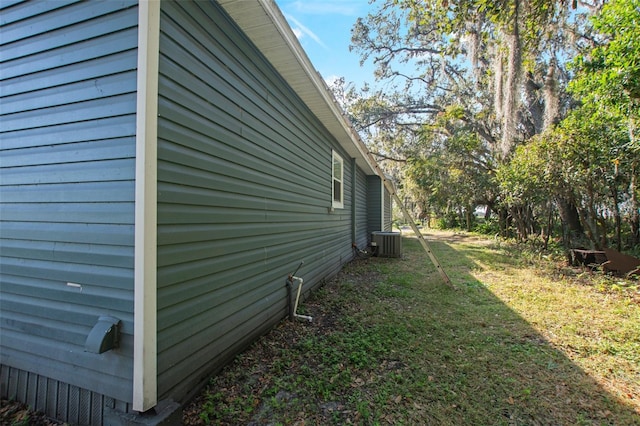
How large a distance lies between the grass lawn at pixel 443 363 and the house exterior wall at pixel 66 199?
90 centimetres

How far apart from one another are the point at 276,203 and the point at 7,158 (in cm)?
227

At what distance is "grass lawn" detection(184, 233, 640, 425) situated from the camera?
2004 millimetres

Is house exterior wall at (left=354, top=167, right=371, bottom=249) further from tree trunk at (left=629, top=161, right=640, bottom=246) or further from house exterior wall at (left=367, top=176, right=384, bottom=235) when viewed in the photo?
tree trunk at (left=629, top=161, right=640, bottom=246)

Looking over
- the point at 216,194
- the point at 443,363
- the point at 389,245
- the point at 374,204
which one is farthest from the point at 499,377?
the point at 374,204

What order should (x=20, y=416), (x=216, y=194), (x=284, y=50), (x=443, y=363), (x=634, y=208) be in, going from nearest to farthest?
(x=20, y=416) → (x=216, y=194) → (x=443, y=363) → (x=284, y=50) → (x=634, y=208)

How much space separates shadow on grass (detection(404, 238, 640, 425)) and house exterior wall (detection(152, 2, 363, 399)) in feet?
5.59

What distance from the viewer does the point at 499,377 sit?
2.45 m

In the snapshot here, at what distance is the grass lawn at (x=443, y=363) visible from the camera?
2004mm

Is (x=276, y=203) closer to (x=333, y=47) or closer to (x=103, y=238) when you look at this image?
(x=103, y=238)

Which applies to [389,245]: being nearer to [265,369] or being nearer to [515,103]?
[515,103]

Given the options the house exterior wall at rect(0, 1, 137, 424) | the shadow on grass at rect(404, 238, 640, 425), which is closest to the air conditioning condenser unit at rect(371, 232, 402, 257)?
the shadow on grass at rect(404, 238, 640, 425)

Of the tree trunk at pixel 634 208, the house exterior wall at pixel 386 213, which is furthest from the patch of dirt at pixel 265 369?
the house exterior wall at pixel 386 213

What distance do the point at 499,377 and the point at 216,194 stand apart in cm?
290

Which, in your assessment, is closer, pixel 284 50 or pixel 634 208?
pixel 284 50
